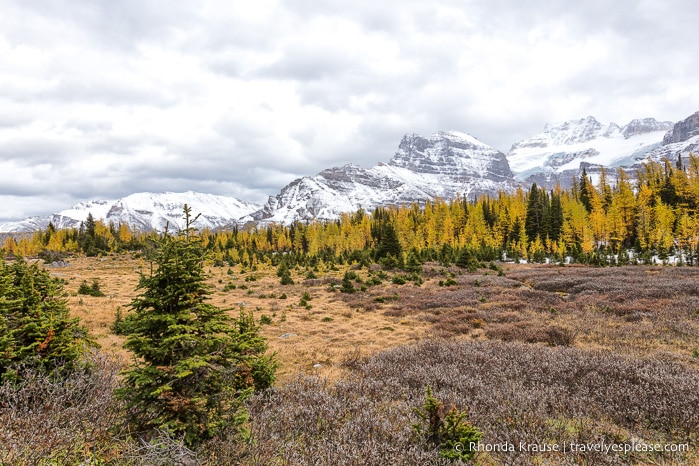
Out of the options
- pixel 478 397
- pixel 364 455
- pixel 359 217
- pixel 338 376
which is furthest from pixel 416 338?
pixel 359 217

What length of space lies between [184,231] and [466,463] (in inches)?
254

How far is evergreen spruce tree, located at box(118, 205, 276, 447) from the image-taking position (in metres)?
5.19

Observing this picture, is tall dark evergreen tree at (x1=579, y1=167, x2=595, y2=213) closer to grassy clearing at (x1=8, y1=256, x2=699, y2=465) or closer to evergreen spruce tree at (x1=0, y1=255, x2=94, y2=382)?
grassy clearing at (x1=8, y1=256, x2=699, y2=465)

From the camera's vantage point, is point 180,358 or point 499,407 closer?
point 180,358

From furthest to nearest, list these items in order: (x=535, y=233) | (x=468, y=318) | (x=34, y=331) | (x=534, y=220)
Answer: (x=534, y=220), (x=535, y=233), (x=468, y=318), (x=34, y=331)

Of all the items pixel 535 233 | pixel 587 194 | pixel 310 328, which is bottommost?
pixel 310 328

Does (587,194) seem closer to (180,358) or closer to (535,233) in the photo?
(535,233)

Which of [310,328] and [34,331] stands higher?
[34,331]

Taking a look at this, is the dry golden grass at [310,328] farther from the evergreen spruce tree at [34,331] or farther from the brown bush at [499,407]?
the brown bush at [499,407]

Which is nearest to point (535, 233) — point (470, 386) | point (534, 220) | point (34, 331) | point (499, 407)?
point (534, 220)

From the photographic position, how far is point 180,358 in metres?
5.47

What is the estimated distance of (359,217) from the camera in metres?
119

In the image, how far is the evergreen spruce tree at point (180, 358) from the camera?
5188mm

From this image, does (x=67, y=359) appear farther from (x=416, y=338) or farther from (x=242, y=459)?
(x=416, y=338)
